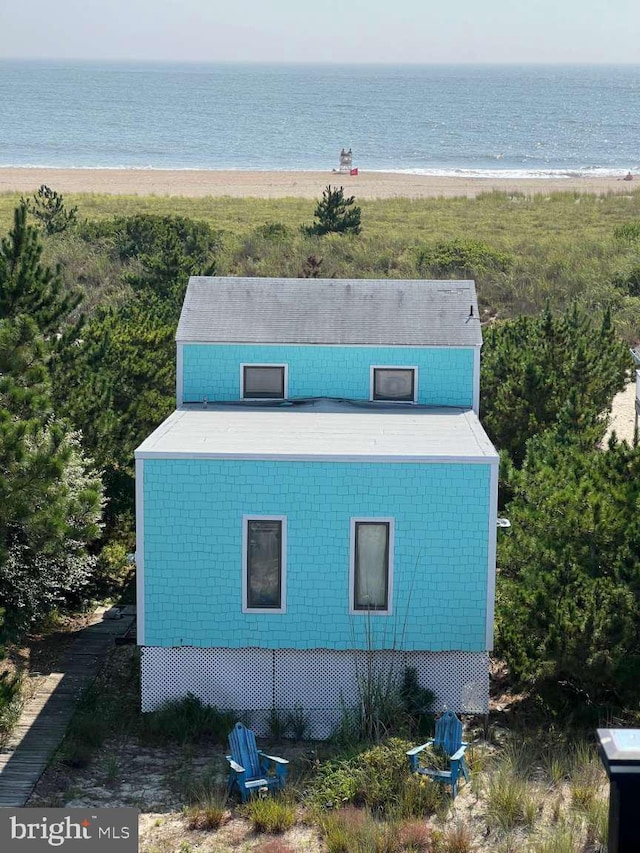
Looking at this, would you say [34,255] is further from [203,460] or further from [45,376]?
[203,460]

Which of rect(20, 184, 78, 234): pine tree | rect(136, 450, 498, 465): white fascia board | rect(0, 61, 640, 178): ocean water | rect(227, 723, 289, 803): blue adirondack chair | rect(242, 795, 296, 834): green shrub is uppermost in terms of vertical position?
rect(0, 61, 640, 178): ocean water

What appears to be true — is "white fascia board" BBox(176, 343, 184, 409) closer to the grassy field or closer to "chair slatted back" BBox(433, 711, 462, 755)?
"chair slatted back" BBox(433, 711, 462, 755)

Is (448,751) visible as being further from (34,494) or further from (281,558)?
(34,494)

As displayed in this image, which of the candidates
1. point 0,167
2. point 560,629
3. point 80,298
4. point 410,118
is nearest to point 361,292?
point 80,298

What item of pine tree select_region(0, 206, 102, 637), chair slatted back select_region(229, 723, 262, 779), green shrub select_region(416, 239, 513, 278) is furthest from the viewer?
green shrub select_region(416, 239, 513, 278)

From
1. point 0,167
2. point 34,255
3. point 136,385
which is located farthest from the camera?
point 0,167

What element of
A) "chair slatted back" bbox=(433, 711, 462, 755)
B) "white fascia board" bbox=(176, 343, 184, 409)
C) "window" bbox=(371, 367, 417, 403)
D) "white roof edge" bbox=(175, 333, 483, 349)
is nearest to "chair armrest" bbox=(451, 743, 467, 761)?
"chair slatted back" bbox=(433, 711, 462, 755)

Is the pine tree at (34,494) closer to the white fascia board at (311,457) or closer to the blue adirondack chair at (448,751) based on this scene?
the white fascia board at (311,457)
